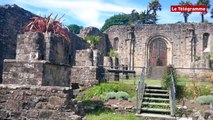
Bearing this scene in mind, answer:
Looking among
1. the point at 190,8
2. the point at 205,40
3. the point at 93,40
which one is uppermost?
the point at 190,8

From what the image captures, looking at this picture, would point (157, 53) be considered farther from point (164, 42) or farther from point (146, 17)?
point (146, 17)

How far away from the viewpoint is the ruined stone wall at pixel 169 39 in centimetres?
3412

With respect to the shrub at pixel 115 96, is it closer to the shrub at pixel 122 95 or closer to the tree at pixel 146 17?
the shrub at pixel 122 95

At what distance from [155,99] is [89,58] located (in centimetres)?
537

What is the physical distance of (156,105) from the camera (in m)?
12.9

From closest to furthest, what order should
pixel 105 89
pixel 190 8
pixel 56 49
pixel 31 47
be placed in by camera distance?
pixel 31 47
pixel 56 49
pixel 105 89
pixel 190 8

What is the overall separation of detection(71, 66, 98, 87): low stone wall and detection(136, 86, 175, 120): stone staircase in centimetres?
274

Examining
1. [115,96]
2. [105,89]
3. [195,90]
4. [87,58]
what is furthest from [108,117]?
[87,58]

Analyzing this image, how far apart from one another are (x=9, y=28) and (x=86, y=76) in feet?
14.0

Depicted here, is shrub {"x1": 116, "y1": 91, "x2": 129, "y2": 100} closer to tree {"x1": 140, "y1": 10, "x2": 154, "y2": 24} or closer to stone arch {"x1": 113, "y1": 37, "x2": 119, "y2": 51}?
stone arch {"x1": 113, "y1": 37, "x2": 119, "y2": 51}

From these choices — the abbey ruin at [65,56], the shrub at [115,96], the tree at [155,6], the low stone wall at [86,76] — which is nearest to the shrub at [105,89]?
the shrub at [115,96]

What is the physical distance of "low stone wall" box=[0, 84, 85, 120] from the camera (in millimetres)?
6391

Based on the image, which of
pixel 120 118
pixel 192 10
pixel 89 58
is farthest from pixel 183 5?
pixel 120 118

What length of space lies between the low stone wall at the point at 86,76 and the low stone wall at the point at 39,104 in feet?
31.6
